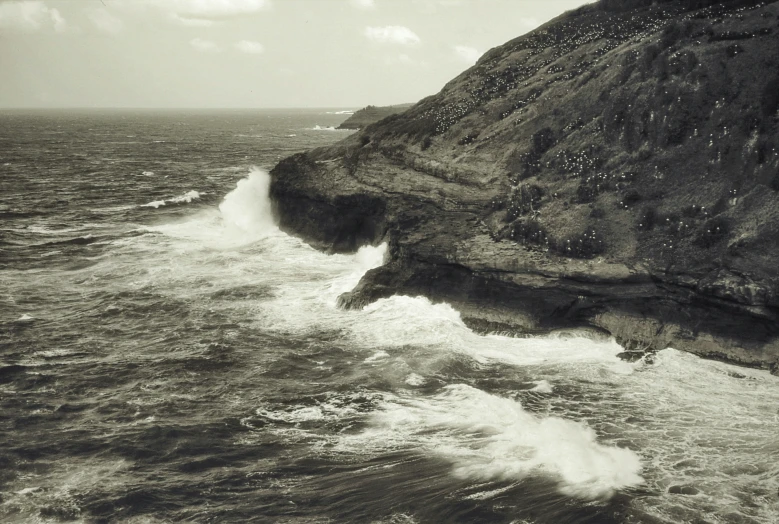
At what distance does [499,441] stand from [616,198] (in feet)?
44.6

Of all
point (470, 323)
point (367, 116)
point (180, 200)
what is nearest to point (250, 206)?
point (180, 200)

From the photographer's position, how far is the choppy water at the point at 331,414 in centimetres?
1577

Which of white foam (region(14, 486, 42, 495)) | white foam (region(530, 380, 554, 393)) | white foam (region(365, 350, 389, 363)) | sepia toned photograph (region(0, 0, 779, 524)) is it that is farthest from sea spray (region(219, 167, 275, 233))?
white foam (region(14, 486, 42, 495))

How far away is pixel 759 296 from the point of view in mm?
22141

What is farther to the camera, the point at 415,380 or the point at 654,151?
the point at 654,151

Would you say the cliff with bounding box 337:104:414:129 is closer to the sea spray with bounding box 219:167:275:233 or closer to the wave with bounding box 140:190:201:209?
the wave with bounding box 140:190:201:209

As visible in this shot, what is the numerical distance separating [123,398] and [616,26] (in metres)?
33.1

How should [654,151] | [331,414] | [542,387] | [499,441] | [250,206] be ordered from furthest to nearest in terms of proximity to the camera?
[250,206]
[654,151]
[542,387]
[331,414]
[499,441]

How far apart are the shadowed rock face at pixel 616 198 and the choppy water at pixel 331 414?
4.87ft

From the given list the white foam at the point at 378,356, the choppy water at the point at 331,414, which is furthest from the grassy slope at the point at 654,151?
the white foam at the point at 378,356

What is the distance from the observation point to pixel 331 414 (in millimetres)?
20047

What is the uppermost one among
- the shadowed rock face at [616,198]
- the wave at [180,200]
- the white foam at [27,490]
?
the shadowed rock face at [616,198]

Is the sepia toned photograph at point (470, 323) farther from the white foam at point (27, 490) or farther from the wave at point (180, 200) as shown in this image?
the wave at point (180, 200)

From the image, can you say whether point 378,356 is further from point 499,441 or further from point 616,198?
point 616,198
